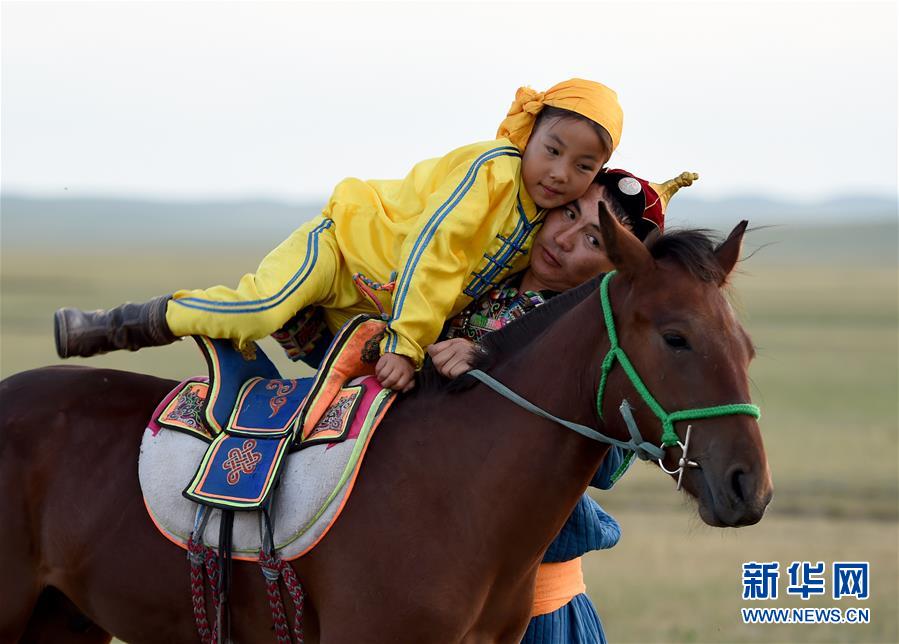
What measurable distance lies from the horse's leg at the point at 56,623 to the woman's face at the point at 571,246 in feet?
7.44

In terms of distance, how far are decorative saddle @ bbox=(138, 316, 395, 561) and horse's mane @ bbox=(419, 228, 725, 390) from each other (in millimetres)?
277

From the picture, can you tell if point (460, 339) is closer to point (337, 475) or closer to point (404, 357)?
point (404, 357)

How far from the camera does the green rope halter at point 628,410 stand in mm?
3533

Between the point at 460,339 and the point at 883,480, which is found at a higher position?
the point at 460,339

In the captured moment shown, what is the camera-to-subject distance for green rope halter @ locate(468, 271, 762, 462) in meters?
3.53

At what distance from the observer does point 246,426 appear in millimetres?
4281

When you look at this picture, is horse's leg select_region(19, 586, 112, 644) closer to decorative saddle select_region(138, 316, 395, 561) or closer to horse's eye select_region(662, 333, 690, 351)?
decorative saddle select_region(138, 316, 395, 561)

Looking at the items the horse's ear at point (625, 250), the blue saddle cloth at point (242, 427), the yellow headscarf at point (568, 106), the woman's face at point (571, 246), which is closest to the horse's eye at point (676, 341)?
the horse's ear at point (625, 250)

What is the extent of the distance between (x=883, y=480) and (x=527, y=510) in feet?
51.5

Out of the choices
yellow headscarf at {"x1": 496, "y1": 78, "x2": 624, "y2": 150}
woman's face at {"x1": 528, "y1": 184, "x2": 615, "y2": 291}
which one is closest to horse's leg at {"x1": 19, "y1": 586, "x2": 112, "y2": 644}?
woman's face at {"x1": 528, "y1": 184, "x2": 615, "y2": 291}

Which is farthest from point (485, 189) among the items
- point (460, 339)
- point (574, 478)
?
point (574, 478)

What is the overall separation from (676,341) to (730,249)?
0.45 meters

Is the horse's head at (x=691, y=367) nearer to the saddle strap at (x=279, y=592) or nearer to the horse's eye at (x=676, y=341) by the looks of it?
the horse's eye at (x=676, y=341)

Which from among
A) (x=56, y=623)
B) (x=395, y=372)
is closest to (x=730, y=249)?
(x=395, y=372)
